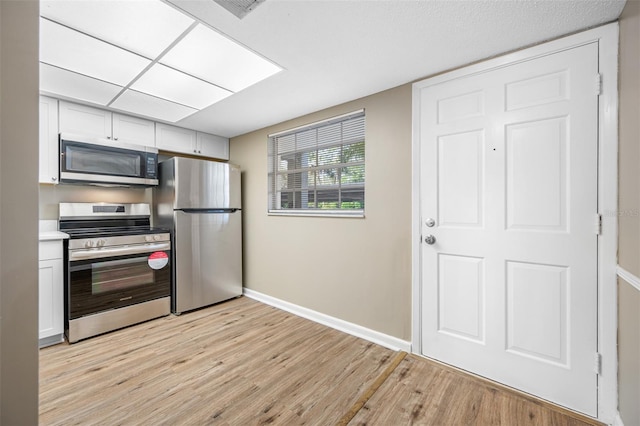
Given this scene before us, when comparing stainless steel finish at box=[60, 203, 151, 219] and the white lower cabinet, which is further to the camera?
stainless steel finish at box=[60, 203, 151, 219]

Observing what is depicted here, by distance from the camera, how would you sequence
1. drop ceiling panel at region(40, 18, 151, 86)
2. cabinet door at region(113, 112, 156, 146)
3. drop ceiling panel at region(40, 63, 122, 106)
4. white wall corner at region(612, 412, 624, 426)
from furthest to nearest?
cabinet door at region(113, 112, 156, 146) < drop ceiling panel at region(40, 63, 122, 106) < drop ceiling panel at region(40, 18, 151, 86) < white wall corner at region(612, 412, 624, 426)

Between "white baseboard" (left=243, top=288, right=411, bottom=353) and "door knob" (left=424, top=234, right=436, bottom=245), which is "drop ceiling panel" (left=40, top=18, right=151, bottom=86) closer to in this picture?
"door knob" (left=424, top=234, right=436, bottom=245)

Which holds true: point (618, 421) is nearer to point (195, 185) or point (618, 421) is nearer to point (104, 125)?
point (195, 185)

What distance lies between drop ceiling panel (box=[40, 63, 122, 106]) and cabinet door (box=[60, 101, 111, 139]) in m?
0.19

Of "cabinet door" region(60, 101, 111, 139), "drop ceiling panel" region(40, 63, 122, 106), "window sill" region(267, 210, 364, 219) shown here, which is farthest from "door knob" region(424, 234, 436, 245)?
"cabinet door" region(60, 101, 111, 139)

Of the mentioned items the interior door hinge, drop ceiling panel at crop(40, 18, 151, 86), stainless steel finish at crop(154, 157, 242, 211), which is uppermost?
drop ceiling panel at crop(40, 18, 151, 86)

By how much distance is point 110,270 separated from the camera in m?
2.59

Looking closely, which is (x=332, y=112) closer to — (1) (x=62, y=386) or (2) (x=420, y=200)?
(2) (x=420, y=200)

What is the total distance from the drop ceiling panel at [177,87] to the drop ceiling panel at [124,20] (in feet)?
1.07

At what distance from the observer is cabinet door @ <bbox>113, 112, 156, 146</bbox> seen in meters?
2.96

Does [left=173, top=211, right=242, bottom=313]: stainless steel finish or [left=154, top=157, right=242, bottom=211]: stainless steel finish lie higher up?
[left=154, top=157, right=242, bottom=211]: stainless steel finish

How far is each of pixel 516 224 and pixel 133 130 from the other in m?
3.78

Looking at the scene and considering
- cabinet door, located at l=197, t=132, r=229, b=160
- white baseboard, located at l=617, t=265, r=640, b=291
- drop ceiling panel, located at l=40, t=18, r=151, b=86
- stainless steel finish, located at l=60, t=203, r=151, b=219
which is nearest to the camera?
white baseboard, located at l=617, t=265, r=640, b=291

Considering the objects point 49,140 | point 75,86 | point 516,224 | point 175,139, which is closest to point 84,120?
point 49,140
